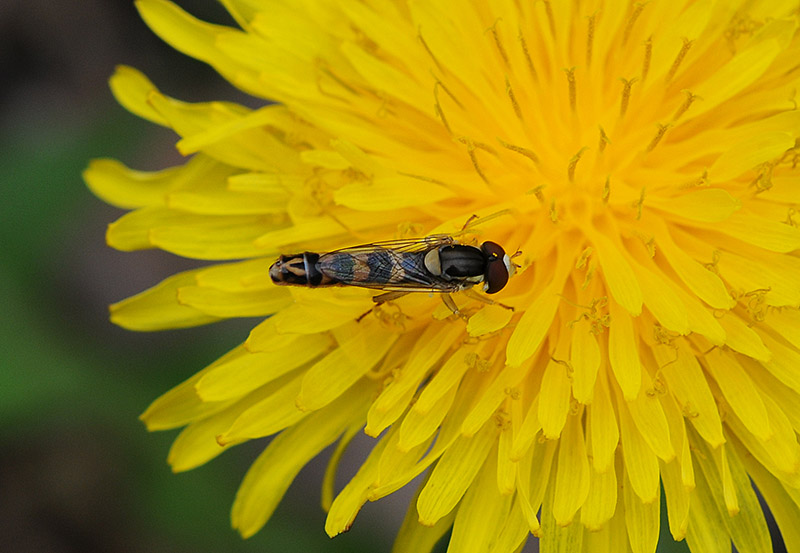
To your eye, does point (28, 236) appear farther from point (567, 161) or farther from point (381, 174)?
point (567, 161)

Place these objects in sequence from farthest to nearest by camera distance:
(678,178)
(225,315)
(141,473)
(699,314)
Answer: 1. (141,473)
2. (225,315)
3. (678,178)
4. (699,314)

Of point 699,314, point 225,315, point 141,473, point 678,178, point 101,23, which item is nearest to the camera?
point 699,314

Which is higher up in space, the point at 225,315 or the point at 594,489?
the point at 225,315

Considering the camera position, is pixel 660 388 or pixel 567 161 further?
pixel 567 161

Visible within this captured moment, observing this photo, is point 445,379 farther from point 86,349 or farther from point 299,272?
point 86,349

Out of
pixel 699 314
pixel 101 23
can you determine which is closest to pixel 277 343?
pixel 699 314

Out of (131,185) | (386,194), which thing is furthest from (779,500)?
(131,185)
